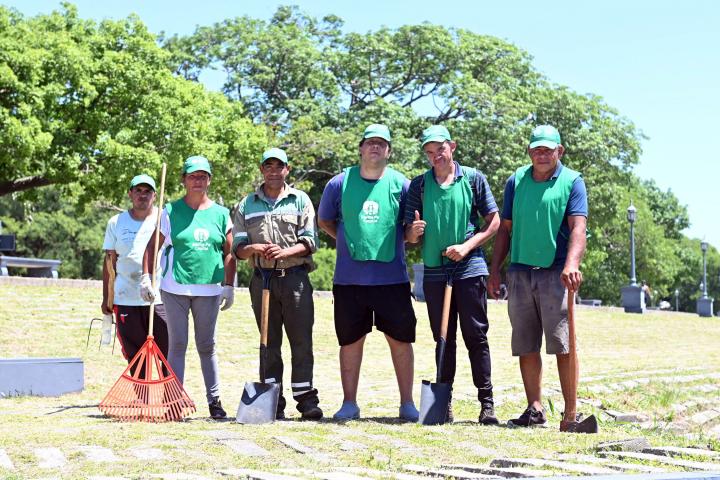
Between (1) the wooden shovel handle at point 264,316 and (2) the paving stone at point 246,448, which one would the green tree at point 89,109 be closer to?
(1) the wooden shovel handle at point 264,316

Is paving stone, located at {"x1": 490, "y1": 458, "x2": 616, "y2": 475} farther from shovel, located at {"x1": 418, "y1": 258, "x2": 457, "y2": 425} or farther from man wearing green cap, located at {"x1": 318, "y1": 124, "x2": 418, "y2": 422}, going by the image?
man wearing green cap, located at {"x1": 318, "y1": 124, "x2": 418, "y2": 422}

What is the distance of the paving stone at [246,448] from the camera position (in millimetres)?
6276

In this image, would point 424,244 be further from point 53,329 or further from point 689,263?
point 689,263

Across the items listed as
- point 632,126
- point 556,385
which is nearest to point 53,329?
point 556,385

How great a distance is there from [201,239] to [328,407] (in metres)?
2.12

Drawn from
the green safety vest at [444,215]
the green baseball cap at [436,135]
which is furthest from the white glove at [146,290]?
the green baseball cap at [436,135]

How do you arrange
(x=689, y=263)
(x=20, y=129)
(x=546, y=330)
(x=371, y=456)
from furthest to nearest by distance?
(x=689, y=263), (x=20, y=129), (x=546, y=330), (x=371, y=456)

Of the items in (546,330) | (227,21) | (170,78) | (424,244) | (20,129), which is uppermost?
(227,21)

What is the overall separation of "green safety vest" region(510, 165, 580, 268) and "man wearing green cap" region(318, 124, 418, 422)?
845mm

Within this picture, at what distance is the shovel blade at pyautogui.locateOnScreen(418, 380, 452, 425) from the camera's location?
7848 millimetres

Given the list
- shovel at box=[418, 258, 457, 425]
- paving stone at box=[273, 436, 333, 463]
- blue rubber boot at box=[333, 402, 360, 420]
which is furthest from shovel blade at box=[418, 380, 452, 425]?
paving stone at box=[273, 436, 333, 463]

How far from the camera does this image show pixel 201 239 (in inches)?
336

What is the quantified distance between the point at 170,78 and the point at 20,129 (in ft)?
17.6

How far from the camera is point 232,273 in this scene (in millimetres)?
8680
